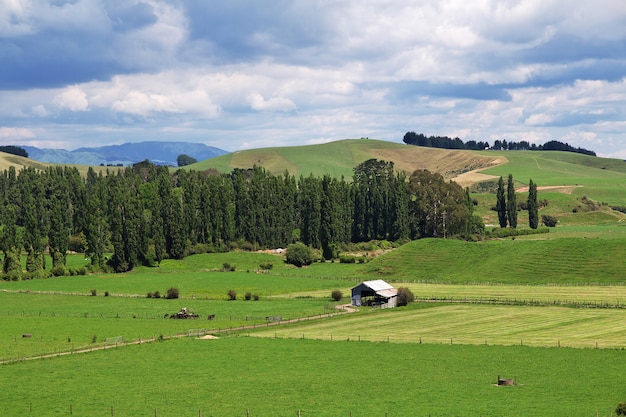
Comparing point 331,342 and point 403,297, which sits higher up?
point 403,297

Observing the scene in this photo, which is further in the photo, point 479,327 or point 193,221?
point 193,221

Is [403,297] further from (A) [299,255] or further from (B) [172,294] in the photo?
(A) [299,255]

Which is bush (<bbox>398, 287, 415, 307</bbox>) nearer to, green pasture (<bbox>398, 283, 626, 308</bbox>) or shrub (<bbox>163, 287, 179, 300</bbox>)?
green pasture (<bbox>398, 283, 626, 308</bbox>)

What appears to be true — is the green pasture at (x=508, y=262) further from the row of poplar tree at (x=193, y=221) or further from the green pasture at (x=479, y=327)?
the green pasture at (x=479, y=327)

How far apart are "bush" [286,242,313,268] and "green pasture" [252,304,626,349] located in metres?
59.3

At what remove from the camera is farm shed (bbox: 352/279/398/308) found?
11075cm

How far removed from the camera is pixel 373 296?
11131 cm

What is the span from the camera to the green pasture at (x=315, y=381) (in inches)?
2058

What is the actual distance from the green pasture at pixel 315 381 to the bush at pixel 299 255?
83431mm

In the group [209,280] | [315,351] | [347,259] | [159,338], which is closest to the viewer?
[315,351]

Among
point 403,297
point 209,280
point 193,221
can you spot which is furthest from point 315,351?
point 193,221

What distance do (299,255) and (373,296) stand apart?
54791 millimetres

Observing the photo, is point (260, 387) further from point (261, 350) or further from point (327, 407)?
point (261, 350)

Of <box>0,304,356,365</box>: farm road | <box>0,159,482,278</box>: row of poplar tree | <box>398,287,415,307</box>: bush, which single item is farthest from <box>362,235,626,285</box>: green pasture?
<box>0,304,356,365</box>: farm road
